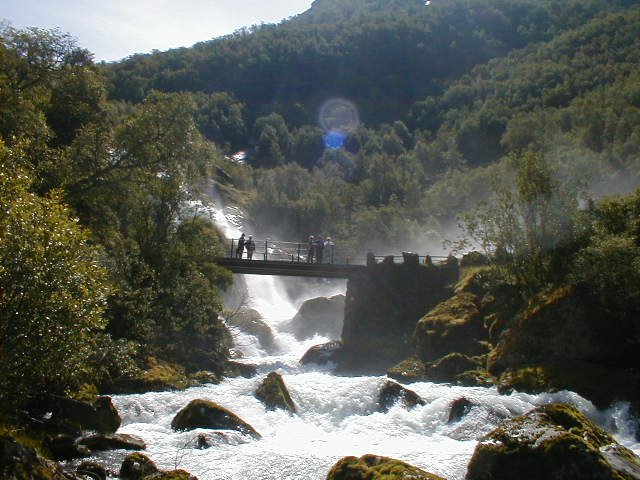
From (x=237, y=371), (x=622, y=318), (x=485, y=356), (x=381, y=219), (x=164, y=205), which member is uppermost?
(x=381, y=219)

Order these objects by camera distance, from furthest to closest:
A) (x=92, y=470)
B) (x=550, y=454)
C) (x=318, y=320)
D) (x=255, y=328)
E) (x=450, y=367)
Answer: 1. (x=318, y=320)
2. (x=255, y=328)
3. (x=450, y=367)
4. (x=92, y=470)
5. (x=550, y=454)

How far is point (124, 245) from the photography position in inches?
1337

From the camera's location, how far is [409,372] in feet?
108

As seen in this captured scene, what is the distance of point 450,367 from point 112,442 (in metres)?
17.7

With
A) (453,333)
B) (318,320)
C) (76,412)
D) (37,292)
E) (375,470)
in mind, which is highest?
(37,292)

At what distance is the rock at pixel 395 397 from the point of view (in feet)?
79.2

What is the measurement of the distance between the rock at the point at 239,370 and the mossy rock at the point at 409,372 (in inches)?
320

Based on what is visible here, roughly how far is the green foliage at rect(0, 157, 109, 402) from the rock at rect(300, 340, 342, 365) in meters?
28.4

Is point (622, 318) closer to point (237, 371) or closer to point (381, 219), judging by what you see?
point (237, 371)

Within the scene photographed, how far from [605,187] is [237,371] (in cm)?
5648

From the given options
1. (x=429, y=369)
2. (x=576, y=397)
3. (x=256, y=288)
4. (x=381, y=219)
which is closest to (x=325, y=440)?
(x=576, y=397)

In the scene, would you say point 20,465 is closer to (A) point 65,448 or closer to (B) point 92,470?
(B) point 92,470

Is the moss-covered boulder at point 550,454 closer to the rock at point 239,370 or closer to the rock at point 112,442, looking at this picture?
the rock at point 112,442

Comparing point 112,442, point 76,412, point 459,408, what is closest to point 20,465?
point 112,442
